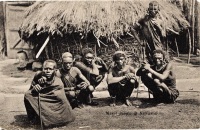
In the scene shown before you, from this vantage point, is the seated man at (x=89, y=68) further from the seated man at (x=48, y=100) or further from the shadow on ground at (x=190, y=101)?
the shadow on ground at (x=190, y=101)

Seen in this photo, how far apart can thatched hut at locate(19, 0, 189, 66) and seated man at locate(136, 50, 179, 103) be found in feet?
8.24

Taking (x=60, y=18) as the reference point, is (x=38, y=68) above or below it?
below

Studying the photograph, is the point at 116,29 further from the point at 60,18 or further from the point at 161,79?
the point at 161,79

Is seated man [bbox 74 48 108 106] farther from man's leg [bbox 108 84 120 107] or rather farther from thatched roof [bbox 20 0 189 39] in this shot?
thatched roof [bbox 20 0 189 39]

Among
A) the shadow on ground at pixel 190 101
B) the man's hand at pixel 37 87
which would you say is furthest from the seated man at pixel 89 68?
the shadow on ground at pixel 190 101

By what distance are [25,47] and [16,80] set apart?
290cm

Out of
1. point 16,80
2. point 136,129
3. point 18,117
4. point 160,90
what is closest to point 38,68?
point 16,80

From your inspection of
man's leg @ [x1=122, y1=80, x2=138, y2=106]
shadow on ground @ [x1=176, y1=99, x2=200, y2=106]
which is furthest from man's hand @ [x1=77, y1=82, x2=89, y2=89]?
shadow on ground @ [x1=176, y1=99, x2=200, y2=106]

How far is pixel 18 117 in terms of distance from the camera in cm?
471

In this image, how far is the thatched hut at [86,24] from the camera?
7453 millimetres

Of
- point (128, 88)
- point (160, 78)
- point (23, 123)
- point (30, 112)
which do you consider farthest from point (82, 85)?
point (160, 78)

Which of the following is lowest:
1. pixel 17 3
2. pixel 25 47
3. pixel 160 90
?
pixel 160 90

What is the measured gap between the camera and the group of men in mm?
4324

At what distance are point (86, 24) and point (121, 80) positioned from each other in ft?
9.12
